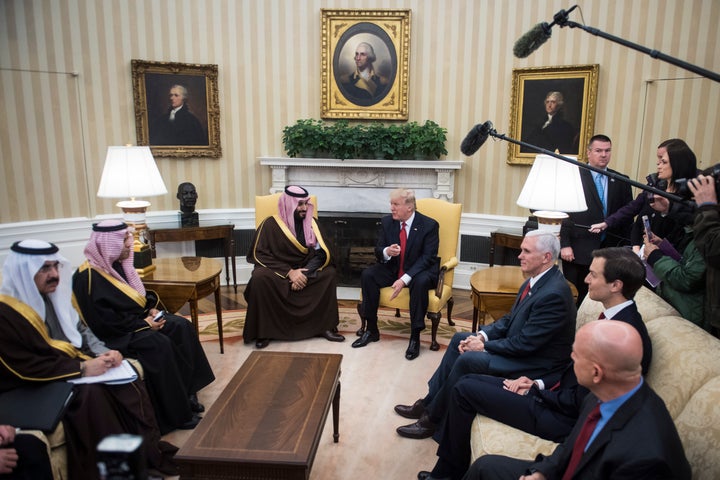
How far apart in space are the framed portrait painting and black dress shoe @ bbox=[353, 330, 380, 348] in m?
2.99

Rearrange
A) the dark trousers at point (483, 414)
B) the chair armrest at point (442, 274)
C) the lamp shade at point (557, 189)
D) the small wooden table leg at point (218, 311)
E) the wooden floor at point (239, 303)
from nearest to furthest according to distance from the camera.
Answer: the dark trousers at point (483, 414)
the lamp shade at point (557, 189)
the small wooden table leg at point (218, 311)
the chair armrest at point (442, 274)
the wooden floor at point (239, 303)

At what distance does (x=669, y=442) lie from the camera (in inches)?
67.4

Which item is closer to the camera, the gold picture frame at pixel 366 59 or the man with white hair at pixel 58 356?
the man with white hair at pixel 58 356

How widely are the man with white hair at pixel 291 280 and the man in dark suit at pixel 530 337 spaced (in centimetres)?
190

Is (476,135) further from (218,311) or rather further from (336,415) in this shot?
(218,311)

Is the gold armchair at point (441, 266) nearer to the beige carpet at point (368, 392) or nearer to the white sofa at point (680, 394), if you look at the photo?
the beige carpet at point (368, 392)

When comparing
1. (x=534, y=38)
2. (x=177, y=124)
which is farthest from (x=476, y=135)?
(x=177, y=124)

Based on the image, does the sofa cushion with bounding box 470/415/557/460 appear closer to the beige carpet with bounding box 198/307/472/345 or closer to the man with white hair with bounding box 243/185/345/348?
the beige carpet with bounding box 198/307/472/345

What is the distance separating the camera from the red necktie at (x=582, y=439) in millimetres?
1931

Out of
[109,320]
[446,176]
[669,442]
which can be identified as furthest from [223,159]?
[669,442]

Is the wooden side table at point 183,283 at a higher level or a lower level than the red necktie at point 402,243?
lower

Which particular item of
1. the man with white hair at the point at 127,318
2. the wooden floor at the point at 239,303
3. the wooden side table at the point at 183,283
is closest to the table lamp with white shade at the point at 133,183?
the wooden side table at the point at 183,283

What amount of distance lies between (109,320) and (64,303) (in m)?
0.44

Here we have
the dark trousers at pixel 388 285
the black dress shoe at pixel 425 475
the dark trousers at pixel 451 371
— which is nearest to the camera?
the black dress shoe at pixel 425 475
